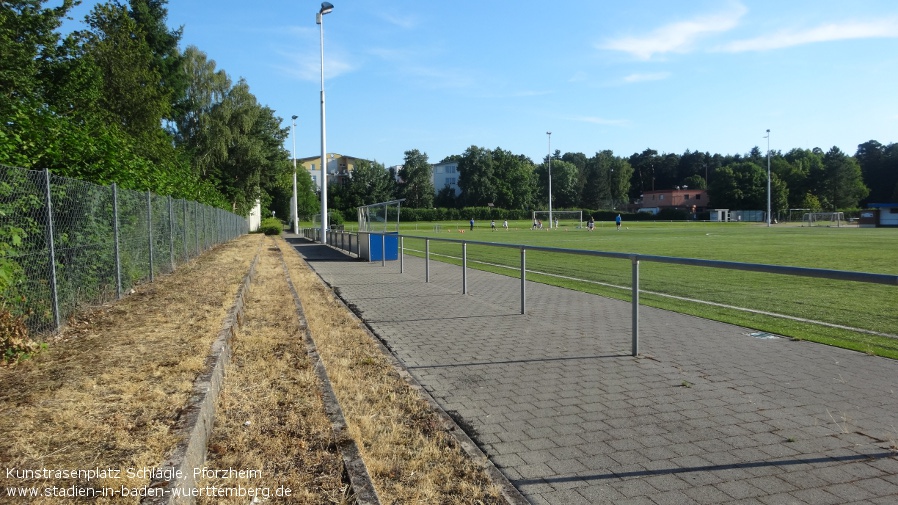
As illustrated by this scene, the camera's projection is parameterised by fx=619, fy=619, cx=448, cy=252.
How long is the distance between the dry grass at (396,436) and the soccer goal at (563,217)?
68.6 metres

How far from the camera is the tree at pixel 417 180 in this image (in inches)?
4555

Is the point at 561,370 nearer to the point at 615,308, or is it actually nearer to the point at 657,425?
the point at 657,425

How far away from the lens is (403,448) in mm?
3910

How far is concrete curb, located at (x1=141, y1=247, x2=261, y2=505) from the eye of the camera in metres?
2.96

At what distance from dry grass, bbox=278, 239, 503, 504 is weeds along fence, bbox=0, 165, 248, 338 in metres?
2.76

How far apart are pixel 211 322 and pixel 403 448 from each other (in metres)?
4.27

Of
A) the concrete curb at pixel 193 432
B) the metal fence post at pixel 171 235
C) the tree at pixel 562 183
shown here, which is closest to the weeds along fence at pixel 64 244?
the metal fence post at pixel 171 235

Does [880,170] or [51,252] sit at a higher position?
[880,170]

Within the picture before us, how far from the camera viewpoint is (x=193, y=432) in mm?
3574

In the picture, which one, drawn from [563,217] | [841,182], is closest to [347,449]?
[563,217]

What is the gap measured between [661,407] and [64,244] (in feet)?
21.8

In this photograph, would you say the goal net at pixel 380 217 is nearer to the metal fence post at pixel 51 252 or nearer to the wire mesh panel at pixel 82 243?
the wire mesh panel at pixel 82 243

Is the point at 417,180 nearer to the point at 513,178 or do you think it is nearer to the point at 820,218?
the point at 513,178

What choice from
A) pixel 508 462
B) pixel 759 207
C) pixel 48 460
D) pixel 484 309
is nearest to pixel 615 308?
pixel 484 309
